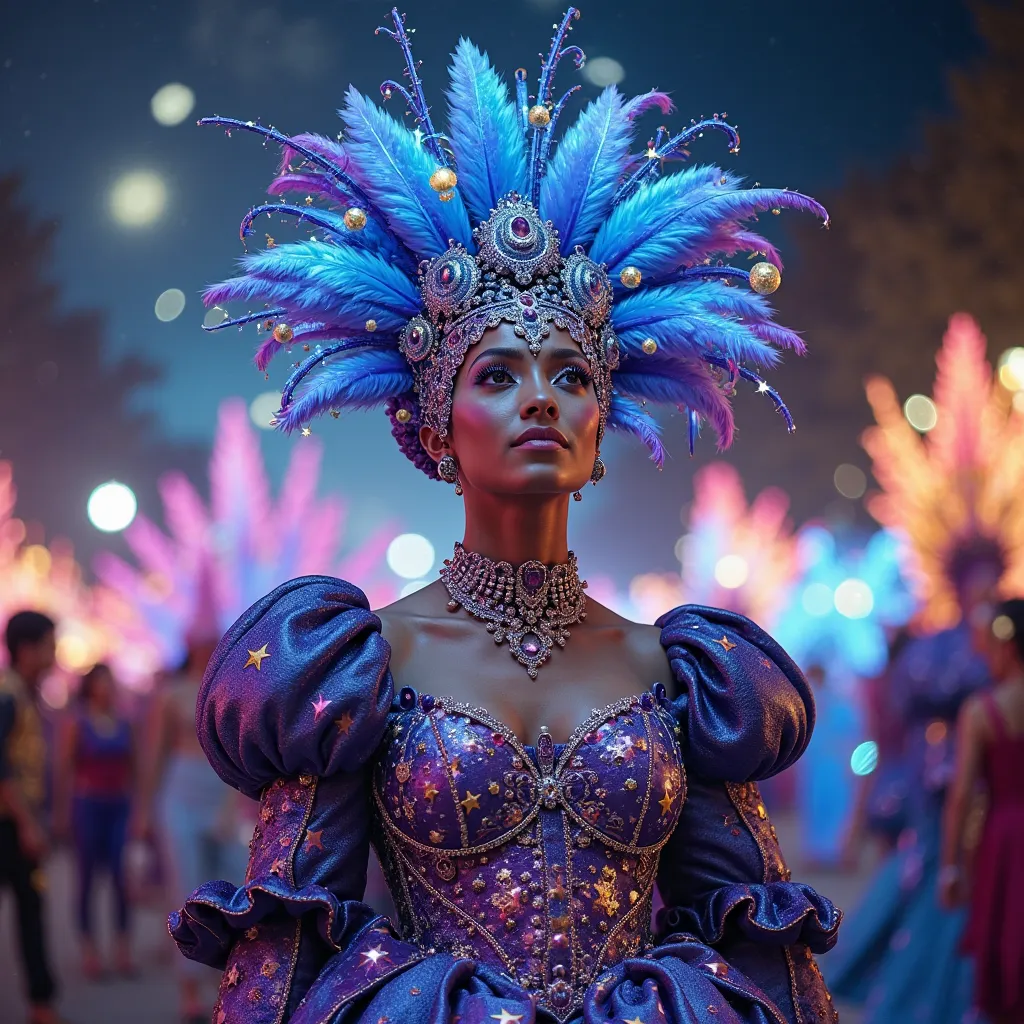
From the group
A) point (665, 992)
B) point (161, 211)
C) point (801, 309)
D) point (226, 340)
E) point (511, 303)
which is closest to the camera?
point (665, 992)

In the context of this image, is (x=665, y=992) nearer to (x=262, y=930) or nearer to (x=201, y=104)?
(x=262, y=930)

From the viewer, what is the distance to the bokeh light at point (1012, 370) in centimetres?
851

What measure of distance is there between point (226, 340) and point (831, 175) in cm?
358

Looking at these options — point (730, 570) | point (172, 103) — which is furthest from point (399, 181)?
point (730, 570)

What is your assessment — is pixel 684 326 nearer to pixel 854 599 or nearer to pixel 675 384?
pixel 675 384

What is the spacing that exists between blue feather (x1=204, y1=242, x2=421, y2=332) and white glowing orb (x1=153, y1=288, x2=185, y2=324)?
426cm

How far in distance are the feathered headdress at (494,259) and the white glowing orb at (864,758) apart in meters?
5.90

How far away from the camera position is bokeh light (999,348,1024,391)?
851cm

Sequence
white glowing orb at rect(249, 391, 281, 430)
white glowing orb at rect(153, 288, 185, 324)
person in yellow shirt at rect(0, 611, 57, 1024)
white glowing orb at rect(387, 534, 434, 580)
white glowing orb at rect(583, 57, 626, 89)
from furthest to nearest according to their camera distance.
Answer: white glowing orb at rect(387, 534, 434, 580) < white glowing orb at rect(249, 391, 281, 430) < white glowing orb at rect(153, 288, 185, 324) < person in yellow shirt at rect(0, 611, 57, 1024) < white glowing orb at rect(583, 57, 626, 89)

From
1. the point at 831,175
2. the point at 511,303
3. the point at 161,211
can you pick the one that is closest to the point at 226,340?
the point at 161,211

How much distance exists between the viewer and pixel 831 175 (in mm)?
7645

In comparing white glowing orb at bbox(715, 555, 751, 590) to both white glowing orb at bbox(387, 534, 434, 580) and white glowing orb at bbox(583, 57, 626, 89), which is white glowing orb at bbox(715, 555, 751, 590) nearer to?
white glowing orb at bbox(387, 534, 434, 580)

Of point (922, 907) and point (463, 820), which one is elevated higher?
point (463, 820)

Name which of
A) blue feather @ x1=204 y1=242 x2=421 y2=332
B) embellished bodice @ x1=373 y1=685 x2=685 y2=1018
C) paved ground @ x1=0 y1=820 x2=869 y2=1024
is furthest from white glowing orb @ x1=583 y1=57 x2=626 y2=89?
paved ground @ x1=0 y1=820 x2=869 y2=1024
